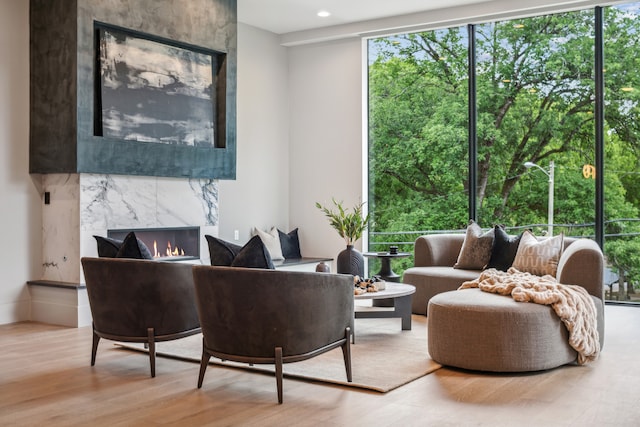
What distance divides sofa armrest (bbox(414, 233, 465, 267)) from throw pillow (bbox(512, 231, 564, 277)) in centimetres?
106

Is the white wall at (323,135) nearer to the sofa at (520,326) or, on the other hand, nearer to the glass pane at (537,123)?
the glass pane at (537,123)

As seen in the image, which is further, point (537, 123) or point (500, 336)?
point (537, 123)

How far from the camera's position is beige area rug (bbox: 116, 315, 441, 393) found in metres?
4.13

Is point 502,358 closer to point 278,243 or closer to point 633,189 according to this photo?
point 633,189

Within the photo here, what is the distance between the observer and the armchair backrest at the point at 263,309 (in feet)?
12.1

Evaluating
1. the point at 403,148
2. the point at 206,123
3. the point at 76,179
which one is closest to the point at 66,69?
the point at 76,179

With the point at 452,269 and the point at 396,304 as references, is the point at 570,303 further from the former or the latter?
the point at 452,269

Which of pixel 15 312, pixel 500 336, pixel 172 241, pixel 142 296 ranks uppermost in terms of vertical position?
pixel 172 241

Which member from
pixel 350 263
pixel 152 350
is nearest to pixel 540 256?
pixel 350 263

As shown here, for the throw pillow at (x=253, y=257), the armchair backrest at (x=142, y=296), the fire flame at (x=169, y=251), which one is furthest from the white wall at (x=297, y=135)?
the throw pillow at (x=253, y=257)

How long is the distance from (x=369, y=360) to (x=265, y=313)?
119cm

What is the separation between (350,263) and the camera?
235 inches

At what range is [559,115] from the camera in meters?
7.40

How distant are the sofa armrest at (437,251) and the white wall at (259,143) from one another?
2.38 m
